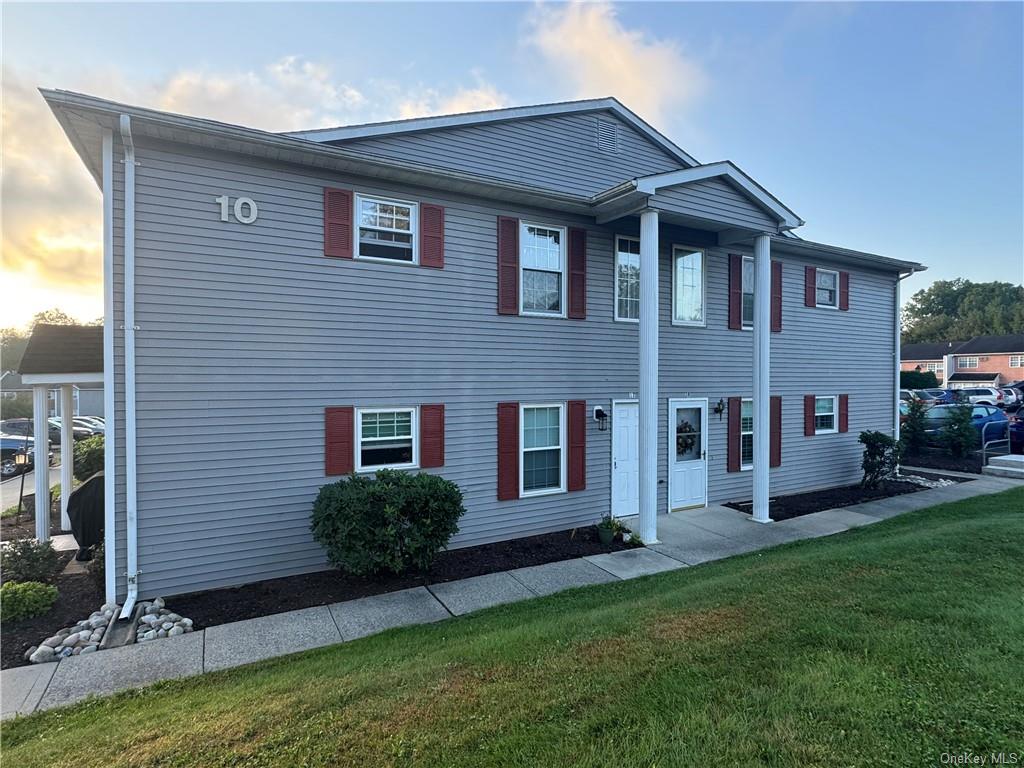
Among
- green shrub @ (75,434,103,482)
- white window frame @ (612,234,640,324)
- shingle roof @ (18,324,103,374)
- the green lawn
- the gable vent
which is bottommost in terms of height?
the green lawn

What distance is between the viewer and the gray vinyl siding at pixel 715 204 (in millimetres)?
8117

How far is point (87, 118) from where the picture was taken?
531cm

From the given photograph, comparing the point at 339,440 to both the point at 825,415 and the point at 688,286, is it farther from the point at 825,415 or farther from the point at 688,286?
the point at 825,415

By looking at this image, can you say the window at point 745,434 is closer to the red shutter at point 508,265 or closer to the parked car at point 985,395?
the red shutter at point 508,265

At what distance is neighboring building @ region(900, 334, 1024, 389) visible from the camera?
44.8 m

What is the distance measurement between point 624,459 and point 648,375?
1.85 m

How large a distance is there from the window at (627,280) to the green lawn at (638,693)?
210 inches

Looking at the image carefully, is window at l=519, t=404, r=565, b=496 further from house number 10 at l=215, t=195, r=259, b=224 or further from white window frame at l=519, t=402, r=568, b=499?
house number 10 at l=215, t=195, r=259, b=224

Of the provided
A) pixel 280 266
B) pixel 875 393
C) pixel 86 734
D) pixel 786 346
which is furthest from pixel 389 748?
pixel 875 393

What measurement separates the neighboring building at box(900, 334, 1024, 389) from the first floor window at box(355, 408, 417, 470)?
52.6 metres

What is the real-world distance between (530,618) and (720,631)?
1.93 m

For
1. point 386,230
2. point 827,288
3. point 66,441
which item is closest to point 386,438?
point 386,230

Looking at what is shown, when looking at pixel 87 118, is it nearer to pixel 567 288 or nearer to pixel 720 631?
pixel 567 288

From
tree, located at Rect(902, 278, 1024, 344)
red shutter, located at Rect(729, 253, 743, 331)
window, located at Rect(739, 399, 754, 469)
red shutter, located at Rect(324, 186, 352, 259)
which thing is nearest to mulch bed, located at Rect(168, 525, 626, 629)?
window, located at Rect(739, 399, 754, 469)
